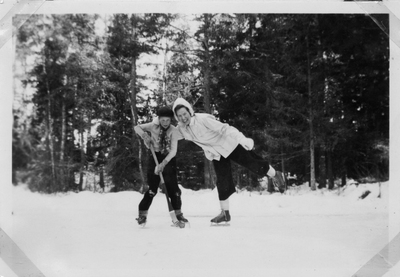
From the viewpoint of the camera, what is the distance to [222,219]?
10.3ft

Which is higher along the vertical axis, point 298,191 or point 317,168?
point 317,168

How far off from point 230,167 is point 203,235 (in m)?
0.59

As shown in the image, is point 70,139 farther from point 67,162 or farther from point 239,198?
point 239,198

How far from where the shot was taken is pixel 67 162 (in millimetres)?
3068

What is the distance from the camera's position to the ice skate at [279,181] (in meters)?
3.16

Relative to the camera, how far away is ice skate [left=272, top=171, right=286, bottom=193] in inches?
124

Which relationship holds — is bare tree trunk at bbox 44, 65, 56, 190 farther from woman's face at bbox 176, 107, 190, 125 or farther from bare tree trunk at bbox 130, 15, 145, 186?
woman's face at bbox 176, 107, 190, 125

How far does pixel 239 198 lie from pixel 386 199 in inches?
48.1

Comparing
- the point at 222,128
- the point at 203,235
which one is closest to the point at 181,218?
the point at 203,235

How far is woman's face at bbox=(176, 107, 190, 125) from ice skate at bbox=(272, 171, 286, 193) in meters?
0.85

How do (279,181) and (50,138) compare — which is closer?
(50,138)

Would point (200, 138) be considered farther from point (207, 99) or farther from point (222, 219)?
point (222, 219)

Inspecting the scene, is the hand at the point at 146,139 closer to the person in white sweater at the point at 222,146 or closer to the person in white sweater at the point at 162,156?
the person in white sweater at the point at 162,156

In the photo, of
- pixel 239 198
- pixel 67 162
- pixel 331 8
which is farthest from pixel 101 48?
pixel 331 8
